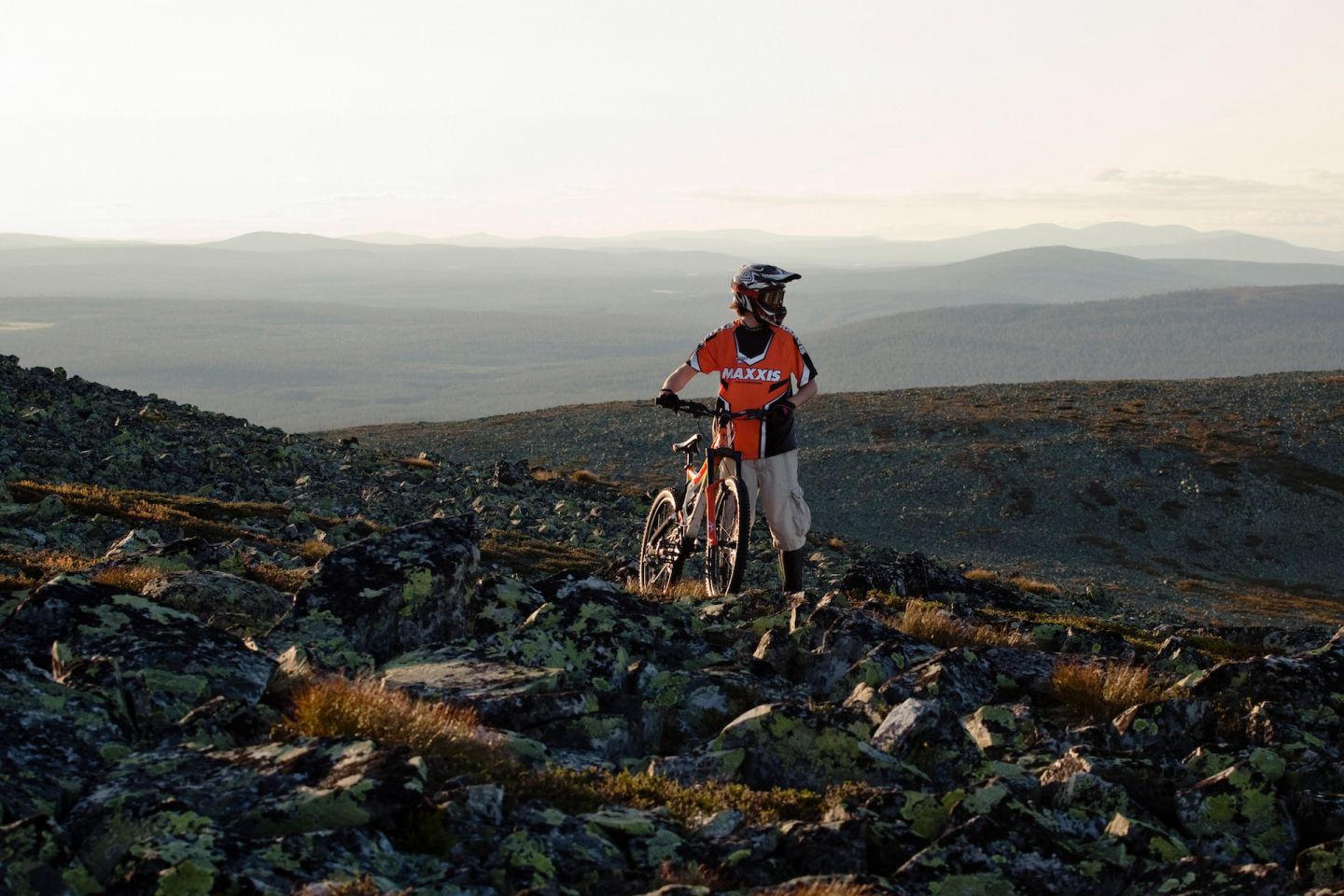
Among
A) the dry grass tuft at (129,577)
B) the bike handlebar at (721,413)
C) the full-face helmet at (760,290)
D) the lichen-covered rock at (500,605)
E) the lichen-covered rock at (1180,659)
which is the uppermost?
the full-face helmet at (760,290)

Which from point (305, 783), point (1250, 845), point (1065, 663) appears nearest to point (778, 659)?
point (1065, 663)

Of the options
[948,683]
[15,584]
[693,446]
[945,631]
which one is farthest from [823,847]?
[693,446]

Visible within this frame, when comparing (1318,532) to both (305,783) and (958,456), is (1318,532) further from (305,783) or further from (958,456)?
(305,783)

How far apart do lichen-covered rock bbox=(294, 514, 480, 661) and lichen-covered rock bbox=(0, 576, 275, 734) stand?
134 cm

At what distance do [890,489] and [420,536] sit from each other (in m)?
43.4

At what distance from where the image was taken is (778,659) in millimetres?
10219

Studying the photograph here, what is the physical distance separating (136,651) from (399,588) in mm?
2291

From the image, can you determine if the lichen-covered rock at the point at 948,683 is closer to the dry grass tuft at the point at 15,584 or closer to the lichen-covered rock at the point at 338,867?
the lichen-covered rock at the point at 338,867

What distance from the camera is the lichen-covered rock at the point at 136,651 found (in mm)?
6797

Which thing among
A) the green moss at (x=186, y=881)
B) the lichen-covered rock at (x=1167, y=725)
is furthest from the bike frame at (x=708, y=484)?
the green moss at (x=186, y=881)

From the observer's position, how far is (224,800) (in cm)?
567

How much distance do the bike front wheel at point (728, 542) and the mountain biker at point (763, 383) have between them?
0.24 metres

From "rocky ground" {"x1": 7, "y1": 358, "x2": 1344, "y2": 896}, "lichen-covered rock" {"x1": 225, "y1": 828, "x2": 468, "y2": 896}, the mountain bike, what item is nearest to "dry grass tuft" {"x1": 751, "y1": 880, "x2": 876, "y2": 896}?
"rocky ground" {"x1": 7, "y1": 358, "x2": 1344, "y2": 896}

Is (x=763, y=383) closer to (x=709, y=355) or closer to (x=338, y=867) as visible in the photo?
(x=709, y=355)
